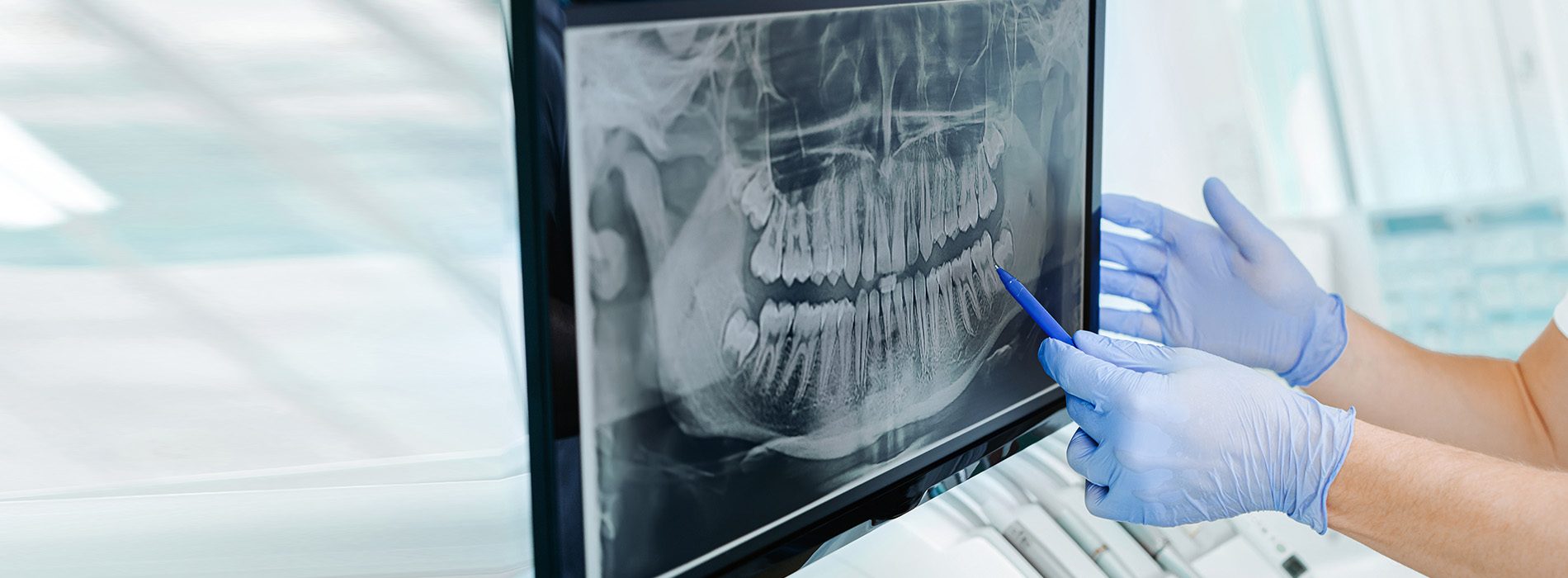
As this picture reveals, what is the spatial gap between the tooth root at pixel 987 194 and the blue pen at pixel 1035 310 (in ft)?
0.20

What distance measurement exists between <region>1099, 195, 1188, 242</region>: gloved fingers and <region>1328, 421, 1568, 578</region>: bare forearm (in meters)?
0.38

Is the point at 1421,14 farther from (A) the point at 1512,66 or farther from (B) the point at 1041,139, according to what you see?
(B) the point at 1041,139

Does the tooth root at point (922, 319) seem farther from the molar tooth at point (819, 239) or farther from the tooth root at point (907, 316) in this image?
the molar tooth at point (819, 239)

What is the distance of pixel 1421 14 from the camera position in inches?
63.2

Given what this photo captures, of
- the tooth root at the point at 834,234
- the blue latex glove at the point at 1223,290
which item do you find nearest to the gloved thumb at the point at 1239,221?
the blue latex glove at the point at 1223,290

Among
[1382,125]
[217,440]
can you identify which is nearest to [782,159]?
[217,440]

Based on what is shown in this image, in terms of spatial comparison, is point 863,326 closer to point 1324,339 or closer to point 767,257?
point 767,257

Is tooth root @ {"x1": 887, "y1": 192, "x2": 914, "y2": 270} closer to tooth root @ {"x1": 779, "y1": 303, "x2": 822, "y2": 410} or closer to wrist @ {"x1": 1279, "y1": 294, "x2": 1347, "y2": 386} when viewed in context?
tooth root @ {"x1": 779, "y1": 303, "x2": 822, "y2": 410}

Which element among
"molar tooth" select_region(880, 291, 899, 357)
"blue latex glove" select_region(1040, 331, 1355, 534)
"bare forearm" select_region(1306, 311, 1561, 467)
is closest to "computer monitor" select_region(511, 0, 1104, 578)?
"molar tooth" select_region(880, 291, 899, 357)

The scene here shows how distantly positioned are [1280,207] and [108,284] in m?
1.78

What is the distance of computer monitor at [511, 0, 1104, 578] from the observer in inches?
19.9

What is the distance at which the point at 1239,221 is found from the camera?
1077 mm

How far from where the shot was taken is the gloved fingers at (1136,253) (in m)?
1.13

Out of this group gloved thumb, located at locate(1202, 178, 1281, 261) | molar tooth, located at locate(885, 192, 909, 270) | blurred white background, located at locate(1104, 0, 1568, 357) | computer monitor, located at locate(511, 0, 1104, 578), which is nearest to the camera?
computer monitor, located at locate(511, 0, 1104, 578)
